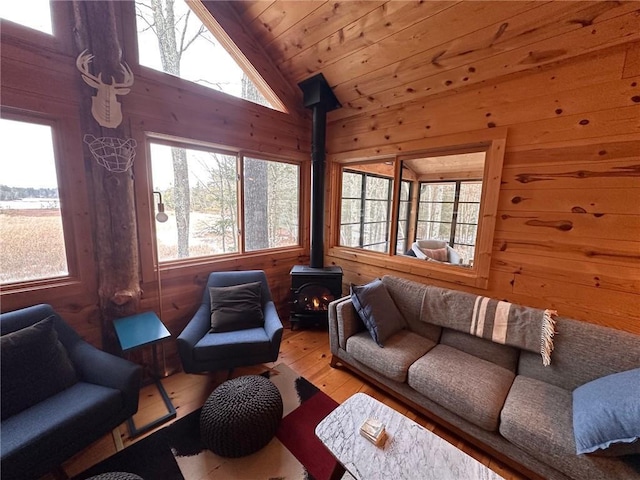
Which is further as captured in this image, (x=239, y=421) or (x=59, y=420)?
(x=239, y=421)

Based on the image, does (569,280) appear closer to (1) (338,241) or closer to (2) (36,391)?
(1) (338,241)

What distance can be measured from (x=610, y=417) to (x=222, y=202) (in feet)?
10.4

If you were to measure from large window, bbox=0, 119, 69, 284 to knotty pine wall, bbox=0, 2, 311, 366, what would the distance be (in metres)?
0.10

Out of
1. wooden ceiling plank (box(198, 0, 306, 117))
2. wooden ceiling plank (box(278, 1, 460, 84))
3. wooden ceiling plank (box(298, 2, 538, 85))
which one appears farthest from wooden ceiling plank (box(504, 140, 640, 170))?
wooden ceiling plank (box(198, 0, 306, 117))

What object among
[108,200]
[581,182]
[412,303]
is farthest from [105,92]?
[581,182]

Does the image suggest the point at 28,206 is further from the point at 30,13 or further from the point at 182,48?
the point at 182,48

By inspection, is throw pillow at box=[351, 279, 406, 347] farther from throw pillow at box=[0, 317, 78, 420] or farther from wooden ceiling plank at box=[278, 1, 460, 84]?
wooden ceiling plank at box=[278, 1, 460, 84]

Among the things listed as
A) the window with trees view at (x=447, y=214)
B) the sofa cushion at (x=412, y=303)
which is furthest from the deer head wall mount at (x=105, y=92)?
the window with trees view at (x=447, y=214)

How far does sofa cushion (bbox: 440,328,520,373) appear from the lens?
1.90m

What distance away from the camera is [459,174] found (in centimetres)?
357

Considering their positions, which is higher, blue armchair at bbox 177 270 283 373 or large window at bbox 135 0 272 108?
large window at bbox 135 0 272 108

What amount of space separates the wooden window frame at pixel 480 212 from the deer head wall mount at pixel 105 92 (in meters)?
2.20

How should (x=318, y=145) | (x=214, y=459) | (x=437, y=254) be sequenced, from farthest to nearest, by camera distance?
(x=437, y=254) → (x=318, y=145) → (x=214, y=459)

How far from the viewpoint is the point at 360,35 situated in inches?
87.4
